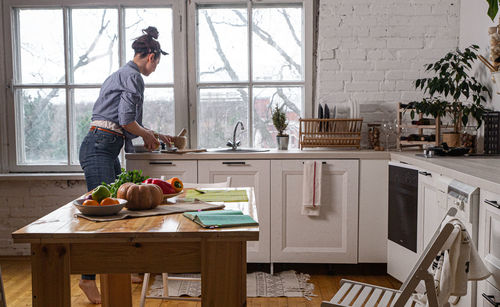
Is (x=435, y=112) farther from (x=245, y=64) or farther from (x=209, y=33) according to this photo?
(x=209, y=33)

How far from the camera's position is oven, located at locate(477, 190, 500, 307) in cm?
236

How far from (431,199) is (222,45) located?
2420 millimetres

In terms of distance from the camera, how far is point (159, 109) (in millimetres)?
4855

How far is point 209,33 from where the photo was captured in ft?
15.9

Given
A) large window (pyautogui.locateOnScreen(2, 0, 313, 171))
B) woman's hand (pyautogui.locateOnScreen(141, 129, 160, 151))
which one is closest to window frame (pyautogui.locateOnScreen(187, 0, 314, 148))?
large window (pyautogui.locateOnScreen(2, 0, 313, 171))

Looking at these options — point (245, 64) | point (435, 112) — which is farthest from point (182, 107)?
point (435, 112)

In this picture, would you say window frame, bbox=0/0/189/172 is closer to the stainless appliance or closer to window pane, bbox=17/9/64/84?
window pane, bbox=17/9/64/84

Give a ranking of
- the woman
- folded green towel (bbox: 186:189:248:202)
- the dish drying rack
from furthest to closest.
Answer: the dish drying rack
the woman
folded green towel (bbox: 186:189:248:202)

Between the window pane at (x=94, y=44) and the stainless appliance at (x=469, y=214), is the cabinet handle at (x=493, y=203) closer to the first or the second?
the stainless appliance at (x=469, y=214)

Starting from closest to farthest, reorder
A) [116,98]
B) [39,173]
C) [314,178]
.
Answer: [116,98] < [314,178] < [39,173]

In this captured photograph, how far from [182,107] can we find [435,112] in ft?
7.21

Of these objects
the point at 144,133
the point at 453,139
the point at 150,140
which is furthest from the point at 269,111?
the point at 453,139

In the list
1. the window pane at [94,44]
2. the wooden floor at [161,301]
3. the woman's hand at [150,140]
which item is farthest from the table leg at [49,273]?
the window pane at [94,44]

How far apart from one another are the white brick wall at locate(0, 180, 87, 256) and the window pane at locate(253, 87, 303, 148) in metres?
1.69
